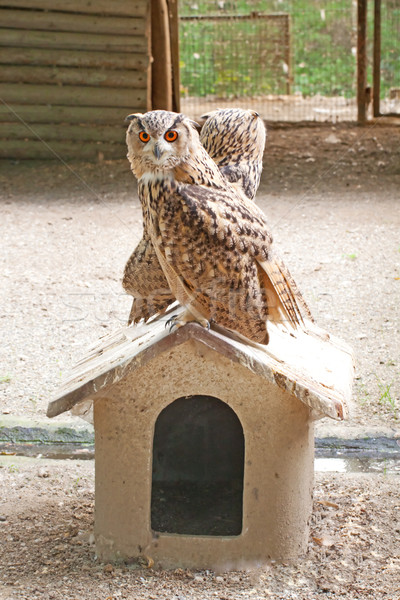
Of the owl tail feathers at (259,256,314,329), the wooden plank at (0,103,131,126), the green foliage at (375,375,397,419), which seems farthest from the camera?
the wooden plank at (0,103,131,126)

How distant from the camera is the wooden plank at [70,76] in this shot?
31.6ft

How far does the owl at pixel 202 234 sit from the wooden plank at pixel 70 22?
7294 mm

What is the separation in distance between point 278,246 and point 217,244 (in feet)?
14.9

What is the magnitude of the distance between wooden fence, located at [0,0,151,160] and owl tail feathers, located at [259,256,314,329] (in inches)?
281

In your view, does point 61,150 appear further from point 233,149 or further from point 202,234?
point 202,234

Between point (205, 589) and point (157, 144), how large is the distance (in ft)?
5.36

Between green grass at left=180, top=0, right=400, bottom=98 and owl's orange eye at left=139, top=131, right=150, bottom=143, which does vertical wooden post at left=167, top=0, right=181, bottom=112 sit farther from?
owl's orange eye at left=139, top=131, right=150, bottom=143

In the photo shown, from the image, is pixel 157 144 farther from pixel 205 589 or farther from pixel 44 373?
pixel 44 373

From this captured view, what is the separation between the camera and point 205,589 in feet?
9.39

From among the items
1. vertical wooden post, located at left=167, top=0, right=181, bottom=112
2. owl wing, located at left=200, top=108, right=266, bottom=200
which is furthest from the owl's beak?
vertical wooden post, located at left=167, top=0, right=181, bottom=112

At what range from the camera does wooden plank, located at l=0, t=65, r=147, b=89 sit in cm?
963

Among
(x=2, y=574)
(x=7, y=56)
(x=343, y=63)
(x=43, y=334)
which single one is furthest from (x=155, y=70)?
(x=2, y=574)

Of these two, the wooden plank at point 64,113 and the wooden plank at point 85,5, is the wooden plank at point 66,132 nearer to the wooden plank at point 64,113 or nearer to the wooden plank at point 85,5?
the wooden plank at point 64,113

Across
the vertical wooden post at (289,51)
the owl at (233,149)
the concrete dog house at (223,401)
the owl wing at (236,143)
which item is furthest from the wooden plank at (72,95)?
the concrete dog house at (223,401)
